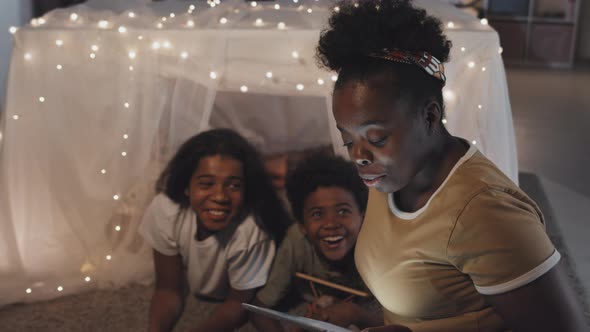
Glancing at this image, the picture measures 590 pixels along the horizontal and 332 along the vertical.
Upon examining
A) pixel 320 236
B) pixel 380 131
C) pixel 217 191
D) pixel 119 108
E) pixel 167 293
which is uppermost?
pixel 380 131

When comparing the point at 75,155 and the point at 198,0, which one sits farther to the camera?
the point at 198,0

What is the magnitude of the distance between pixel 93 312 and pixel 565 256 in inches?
53.7

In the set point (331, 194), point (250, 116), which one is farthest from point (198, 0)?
point (331, 194)

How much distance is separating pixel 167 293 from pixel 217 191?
31cm

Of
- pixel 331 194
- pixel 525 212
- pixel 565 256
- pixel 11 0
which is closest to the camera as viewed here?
pixel 525 212

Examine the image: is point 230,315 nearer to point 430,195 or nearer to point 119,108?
point 119,108

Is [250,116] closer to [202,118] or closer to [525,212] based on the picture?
[202,118]

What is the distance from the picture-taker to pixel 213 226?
1.54 meters

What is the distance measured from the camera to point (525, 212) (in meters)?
0.75

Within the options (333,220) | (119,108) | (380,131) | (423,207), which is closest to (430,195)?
(423,207)

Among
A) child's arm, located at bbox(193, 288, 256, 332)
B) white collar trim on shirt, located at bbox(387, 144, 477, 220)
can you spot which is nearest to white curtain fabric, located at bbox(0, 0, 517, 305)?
child's arm, located at bbox(193, 288, 256, 332)

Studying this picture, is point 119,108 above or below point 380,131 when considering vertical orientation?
below

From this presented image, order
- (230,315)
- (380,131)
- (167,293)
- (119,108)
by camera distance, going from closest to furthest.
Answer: (380,131) → (230,315) → (167,293) → (119,108)

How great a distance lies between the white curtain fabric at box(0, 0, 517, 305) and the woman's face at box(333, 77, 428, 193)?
0.80 m
